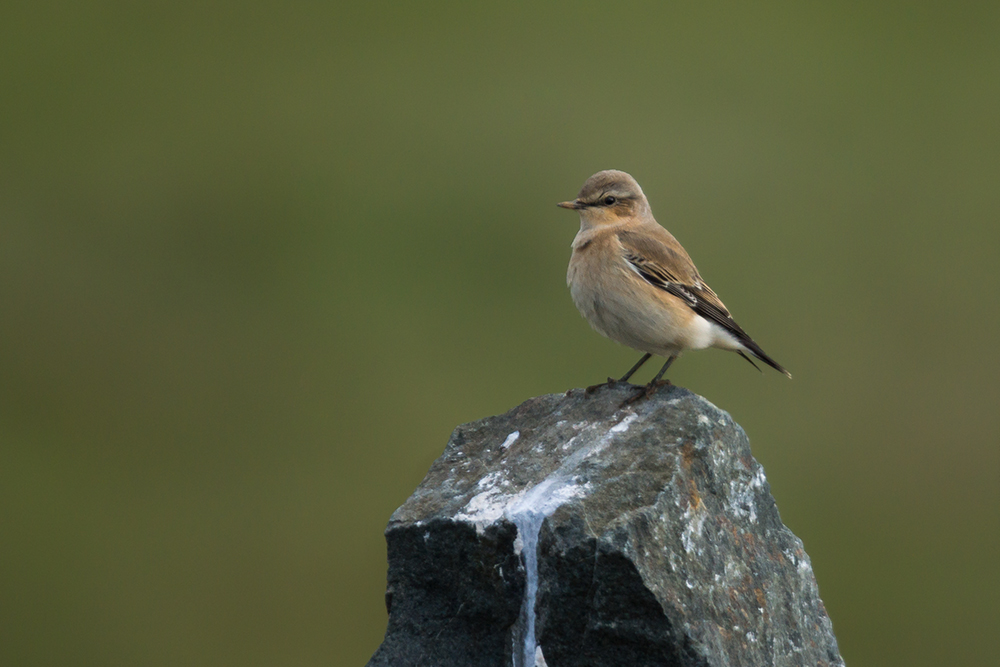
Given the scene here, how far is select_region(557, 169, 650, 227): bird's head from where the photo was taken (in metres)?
7.02

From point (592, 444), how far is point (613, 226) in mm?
2694

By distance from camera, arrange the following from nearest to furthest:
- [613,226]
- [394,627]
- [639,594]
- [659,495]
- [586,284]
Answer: [639,594], [659,495], [394,627], [586,284], [613,226]

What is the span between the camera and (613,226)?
693 centimetres

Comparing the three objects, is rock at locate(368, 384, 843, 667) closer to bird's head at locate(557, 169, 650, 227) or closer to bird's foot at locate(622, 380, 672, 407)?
bird's foot at locate(622, 380, 672, 407)

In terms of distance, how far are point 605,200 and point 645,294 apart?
1.15 m

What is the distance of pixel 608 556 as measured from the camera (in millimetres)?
3922

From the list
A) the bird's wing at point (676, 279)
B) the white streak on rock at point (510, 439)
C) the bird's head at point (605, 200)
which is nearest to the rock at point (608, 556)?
the white streak on rock at point (510, 439)

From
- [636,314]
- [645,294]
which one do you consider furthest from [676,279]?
[636,314]

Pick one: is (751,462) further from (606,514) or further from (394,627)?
(394,627)

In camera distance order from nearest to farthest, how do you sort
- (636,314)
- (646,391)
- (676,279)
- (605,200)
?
(646,391) < (636,314) < (676,279) < (605,200)

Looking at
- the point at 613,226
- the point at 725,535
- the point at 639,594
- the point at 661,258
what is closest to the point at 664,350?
the point at 661,258

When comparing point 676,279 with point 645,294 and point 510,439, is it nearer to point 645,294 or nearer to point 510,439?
point 645,294

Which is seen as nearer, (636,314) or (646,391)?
(646,391)

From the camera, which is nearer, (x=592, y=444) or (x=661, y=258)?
(x=592, y=444)
